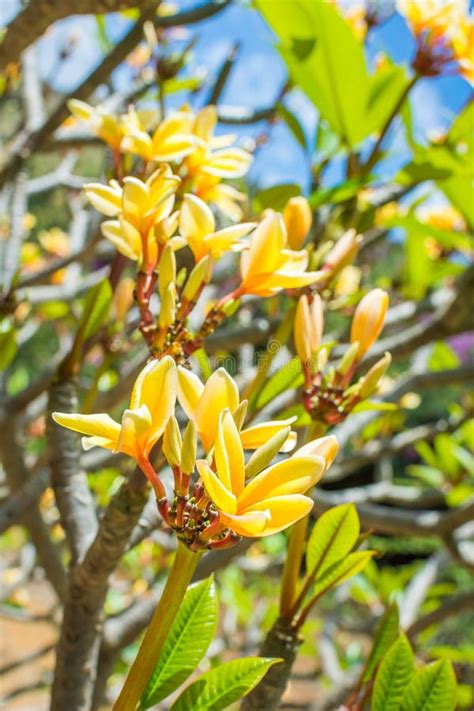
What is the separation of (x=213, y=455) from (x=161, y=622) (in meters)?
0.07

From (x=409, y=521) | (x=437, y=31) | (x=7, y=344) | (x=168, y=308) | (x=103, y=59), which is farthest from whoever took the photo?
(x=409, y=521)

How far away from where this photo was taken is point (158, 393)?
1.00ft

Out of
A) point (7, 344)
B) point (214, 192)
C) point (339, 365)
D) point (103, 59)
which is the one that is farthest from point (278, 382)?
point (103, 59)

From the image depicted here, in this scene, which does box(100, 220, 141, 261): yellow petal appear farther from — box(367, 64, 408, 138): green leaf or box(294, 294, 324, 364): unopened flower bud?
box(367, 64, 408, 138): green leaf

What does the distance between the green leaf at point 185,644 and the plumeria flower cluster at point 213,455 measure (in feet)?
0.23

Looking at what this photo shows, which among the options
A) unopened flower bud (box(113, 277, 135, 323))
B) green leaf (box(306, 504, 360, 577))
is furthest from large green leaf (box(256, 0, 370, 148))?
green leaf (box(306, 504, 360, 577))

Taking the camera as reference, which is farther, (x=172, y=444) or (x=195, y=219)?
(x=195, y=219)

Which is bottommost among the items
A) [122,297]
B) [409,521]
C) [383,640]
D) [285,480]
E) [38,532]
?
[409,521]

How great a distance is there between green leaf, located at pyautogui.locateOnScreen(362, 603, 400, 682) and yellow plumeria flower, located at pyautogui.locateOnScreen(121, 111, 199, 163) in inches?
12.4

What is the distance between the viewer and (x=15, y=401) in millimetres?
909

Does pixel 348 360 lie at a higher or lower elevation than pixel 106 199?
lower

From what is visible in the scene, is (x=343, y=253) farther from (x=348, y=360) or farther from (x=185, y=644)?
(x=185, y=644)

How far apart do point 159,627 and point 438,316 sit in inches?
32.8

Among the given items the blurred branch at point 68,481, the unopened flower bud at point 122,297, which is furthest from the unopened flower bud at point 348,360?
the unopened flower bud at point 122,297
